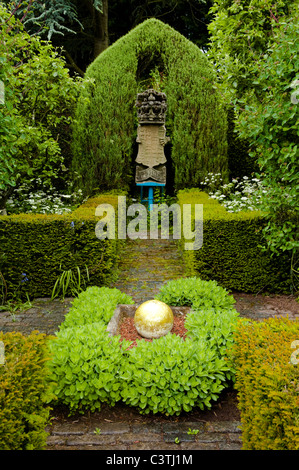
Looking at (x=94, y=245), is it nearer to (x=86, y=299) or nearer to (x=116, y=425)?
(x=86, y=299)

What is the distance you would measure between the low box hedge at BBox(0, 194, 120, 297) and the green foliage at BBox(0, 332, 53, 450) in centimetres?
331

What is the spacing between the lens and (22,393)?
1890 mm

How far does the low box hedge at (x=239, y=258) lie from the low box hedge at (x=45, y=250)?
5.21 ft

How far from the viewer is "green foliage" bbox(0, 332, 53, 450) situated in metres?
1.73

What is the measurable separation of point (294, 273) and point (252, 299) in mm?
774

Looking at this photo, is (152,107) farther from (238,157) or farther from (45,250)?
(45,250)

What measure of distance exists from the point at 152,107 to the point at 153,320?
7023 mm

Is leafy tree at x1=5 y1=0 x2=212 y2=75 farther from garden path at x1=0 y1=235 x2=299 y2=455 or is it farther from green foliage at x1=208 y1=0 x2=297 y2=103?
garden path at x1=0 y1=235 x2=299 y2=455

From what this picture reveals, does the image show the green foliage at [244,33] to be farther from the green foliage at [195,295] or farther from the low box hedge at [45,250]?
the green foliage at [195,295]

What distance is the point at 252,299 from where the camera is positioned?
5.49 metres

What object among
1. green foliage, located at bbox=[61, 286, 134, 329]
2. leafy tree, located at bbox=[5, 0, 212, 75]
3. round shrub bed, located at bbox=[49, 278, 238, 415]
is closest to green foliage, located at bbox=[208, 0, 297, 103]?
green foliage, located at bbox=[61, 286, 134, 329]

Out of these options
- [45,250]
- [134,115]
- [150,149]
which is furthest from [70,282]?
[134,115]
